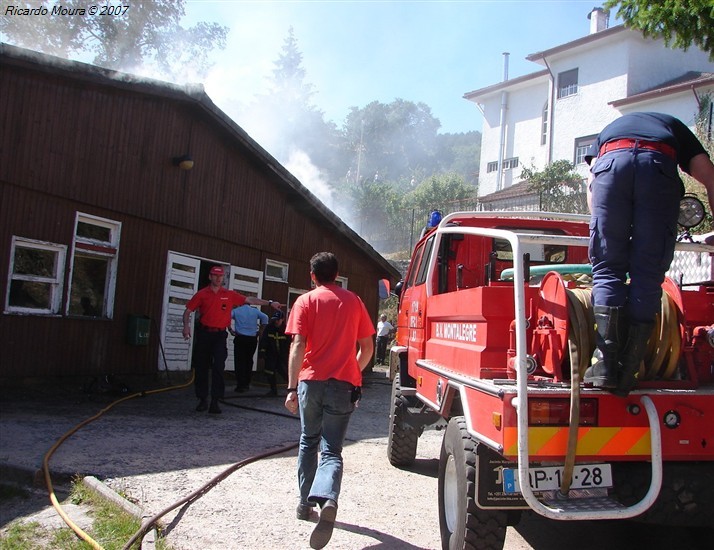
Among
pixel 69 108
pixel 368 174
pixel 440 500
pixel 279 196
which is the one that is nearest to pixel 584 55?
pixel 279 196

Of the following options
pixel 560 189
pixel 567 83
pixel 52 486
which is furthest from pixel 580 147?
pixel 52 486

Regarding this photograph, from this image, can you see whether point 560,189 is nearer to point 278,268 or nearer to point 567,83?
point 567,83

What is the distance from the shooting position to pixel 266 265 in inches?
550

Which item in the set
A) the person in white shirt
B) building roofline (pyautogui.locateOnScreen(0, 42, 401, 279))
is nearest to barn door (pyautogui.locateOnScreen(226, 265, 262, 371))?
building roofline (pyautogui.locateOnScreen(0, 42, 401, 279))

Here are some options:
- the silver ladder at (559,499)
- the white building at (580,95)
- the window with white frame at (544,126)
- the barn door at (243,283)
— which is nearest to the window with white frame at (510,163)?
the white building at (580,95)

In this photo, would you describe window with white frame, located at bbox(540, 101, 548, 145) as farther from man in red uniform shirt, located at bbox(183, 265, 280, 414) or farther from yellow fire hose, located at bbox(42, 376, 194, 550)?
yellow fire hose, located at bbox(42, 376, 194, 550)

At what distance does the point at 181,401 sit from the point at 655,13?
7863mm

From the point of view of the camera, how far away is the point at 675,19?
658 cm

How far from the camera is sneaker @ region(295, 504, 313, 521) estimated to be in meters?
4.23

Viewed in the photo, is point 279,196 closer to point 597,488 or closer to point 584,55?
point 597,488

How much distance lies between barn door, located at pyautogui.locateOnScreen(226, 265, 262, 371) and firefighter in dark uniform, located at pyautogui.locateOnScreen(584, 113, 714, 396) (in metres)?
10.3

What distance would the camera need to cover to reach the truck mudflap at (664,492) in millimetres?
3055

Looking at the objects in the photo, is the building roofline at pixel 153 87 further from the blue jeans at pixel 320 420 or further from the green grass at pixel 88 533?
the blue jeans at pixel 320 420

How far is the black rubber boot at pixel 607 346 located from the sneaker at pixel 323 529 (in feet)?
5.66
